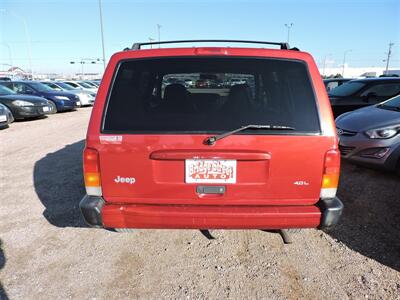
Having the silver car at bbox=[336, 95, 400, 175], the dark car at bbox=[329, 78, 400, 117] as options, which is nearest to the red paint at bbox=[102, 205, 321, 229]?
the silver car at bbox=[336, 95, 400, 175]

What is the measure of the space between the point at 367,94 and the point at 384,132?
3968 millimetres

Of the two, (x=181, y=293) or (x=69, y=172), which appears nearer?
(x=181, y=293)

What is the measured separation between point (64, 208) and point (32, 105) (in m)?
9.39

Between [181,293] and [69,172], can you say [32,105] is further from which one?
[181,293]

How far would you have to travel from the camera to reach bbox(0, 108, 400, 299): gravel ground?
2.53 metres

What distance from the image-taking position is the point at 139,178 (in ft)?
7.96

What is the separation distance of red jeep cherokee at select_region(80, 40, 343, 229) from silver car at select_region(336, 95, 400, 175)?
2.96m

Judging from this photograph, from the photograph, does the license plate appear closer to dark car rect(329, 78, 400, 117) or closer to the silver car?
the silver car

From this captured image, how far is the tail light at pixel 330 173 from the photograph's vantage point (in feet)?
7.81

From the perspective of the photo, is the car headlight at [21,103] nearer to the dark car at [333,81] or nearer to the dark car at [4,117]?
the dark car at [4,117]

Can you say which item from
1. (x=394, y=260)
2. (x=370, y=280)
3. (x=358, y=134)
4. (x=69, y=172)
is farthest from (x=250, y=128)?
(x=69, y=172)

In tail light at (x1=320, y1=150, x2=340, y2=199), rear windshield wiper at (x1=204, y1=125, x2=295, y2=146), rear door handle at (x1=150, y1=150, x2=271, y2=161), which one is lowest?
tail light at (x1=320, y1=150, x2=340, y2=199)

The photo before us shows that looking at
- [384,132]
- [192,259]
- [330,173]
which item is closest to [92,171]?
[192,259]

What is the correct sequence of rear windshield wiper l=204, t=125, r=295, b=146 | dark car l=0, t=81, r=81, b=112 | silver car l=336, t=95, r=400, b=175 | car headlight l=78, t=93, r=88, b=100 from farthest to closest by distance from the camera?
car headlight l=78, t=93, r=88, b=100
dark car l=0, t=81, r=81, b=112
silver car l=336, t=95, r=400, b=175
rear windshield wiper l=204, t=125, r=295, b=146
